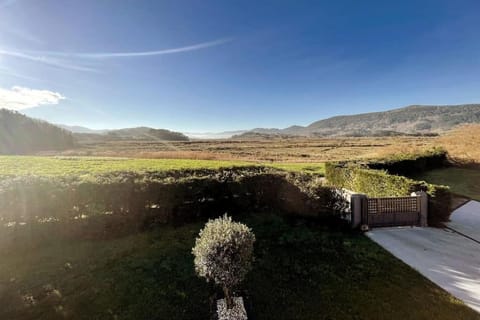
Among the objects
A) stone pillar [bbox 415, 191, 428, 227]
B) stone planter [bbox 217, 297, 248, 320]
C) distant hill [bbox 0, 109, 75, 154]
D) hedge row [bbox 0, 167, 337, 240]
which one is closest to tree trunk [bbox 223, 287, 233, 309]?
stone planter [bbox 217, 297, 248, 320]

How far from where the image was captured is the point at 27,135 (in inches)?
1921

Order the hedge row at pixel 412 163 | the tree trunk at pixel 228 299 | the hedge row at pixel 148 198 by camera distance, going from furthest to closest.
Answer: the hedge row at pixel 412 163
the hedge row at pixel 148 198
the tree trunk at pixel 228 299

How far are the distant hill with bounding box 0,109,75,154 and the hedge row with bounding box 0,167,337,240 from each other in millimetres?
47406

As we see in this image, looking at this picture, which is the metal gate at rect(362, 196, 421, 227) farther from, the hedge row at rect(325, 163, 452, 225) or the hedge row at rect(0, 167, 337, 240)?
the hedge row at rect(0, 167, 337, 240)

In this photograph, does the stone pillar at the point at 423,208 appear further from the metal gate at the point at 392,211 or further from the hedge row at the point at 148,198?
A: the hedge row at the point at 148,198

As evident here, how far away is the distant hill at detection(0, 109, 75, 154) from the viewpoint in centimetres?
4425

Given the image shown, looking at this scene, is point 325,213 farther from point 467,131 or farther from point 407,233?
point 467,131

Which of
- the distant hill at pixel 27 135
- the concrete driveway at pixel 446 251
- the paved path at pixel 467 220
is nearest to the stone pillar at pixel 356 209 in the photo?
the concrete driveway at pixel 446 251

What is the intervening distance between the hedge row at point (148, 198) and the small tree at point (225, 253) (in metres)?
3.94

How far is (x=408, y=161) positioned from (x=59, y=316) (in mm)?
18333

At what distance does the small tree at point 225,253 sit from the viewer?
375 centimetres

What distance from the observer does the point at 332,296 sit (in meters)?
4.45

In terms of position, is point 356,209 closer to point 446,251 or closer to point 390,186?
point 446,251

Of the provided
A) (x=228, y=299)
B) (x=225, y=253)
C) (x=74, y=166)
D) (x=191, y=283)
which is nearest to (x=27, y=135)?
(x=74, y=166)
